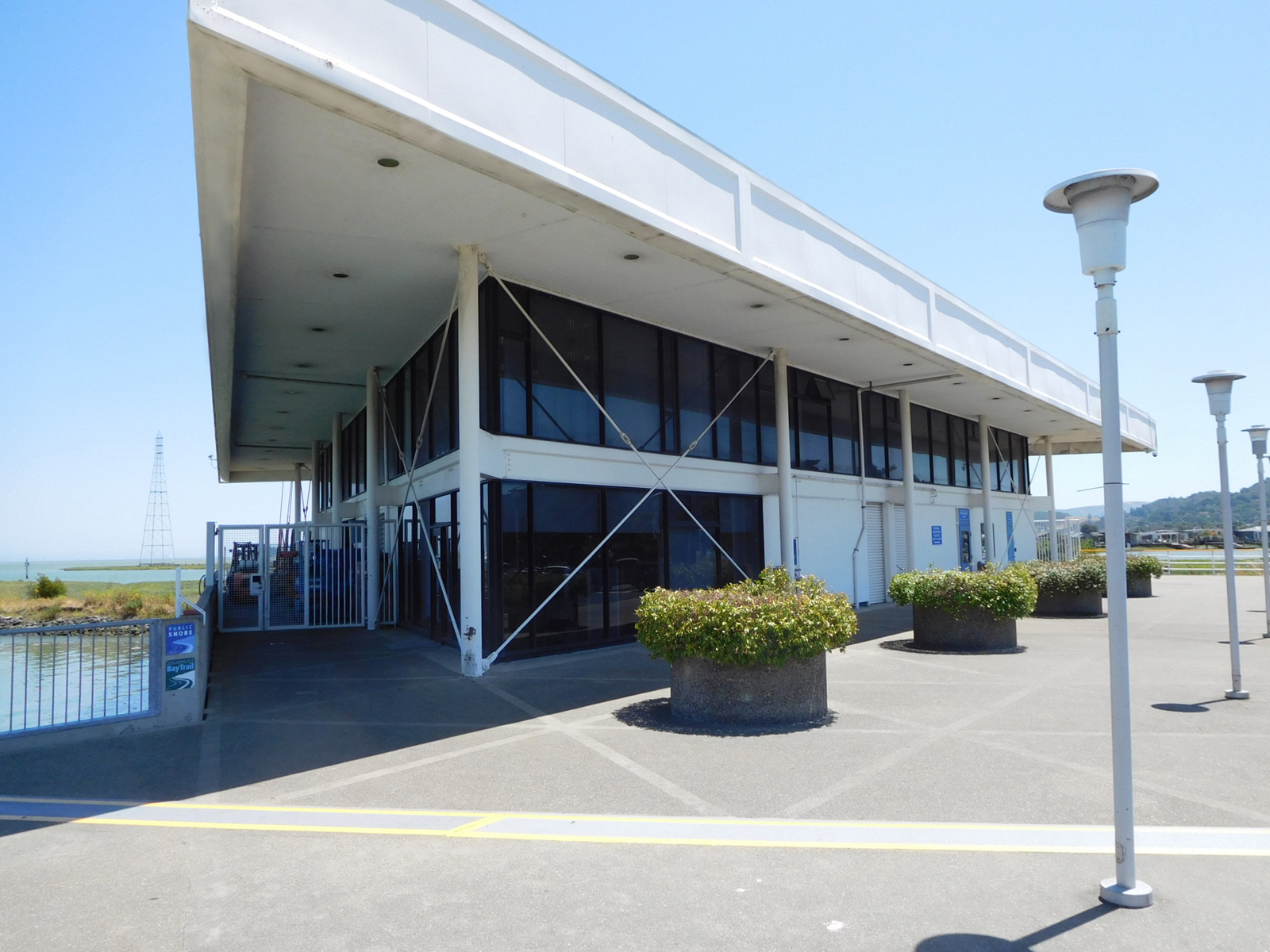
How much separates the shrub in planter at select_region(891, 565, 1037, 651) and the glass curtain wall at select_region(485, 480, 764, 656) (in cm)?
411

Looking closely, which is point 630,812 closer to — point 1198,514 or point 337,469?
point 337,469

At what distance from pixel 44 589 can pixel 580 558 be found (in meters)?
44.3

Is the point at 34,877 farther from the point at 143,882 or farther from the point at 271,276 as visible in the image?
the point at 271,276

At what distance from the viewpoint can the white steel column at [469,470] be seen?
11.4 metres

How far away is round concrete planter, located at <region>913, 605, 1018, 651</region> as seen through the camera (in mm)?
13133

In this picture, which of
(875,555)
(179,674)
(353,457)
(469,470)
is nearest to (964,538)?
(875,555)

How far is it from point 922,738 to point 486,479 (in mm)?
6805

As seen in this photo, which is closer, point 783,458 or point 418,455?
point 418,455

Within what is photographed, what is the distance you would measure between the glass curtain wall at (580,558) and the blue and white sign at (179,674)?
163 inches

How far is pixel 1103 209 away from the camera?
4.52 metres

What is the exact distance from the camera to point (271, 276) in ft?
40.8

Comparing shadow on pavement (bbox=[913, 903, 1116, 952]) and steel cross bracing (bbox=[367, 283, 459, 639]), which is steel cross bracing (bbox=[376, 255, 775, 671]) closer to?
steel cross bracing (bbox=[367, 283, 459, 639])

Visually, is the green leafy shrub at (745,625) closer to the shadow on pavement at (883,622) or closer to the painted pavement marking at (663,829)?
the painted pavement marking at (663,829)

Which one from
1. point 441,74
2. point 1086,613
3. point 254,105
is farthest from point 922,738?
point 1086,613
